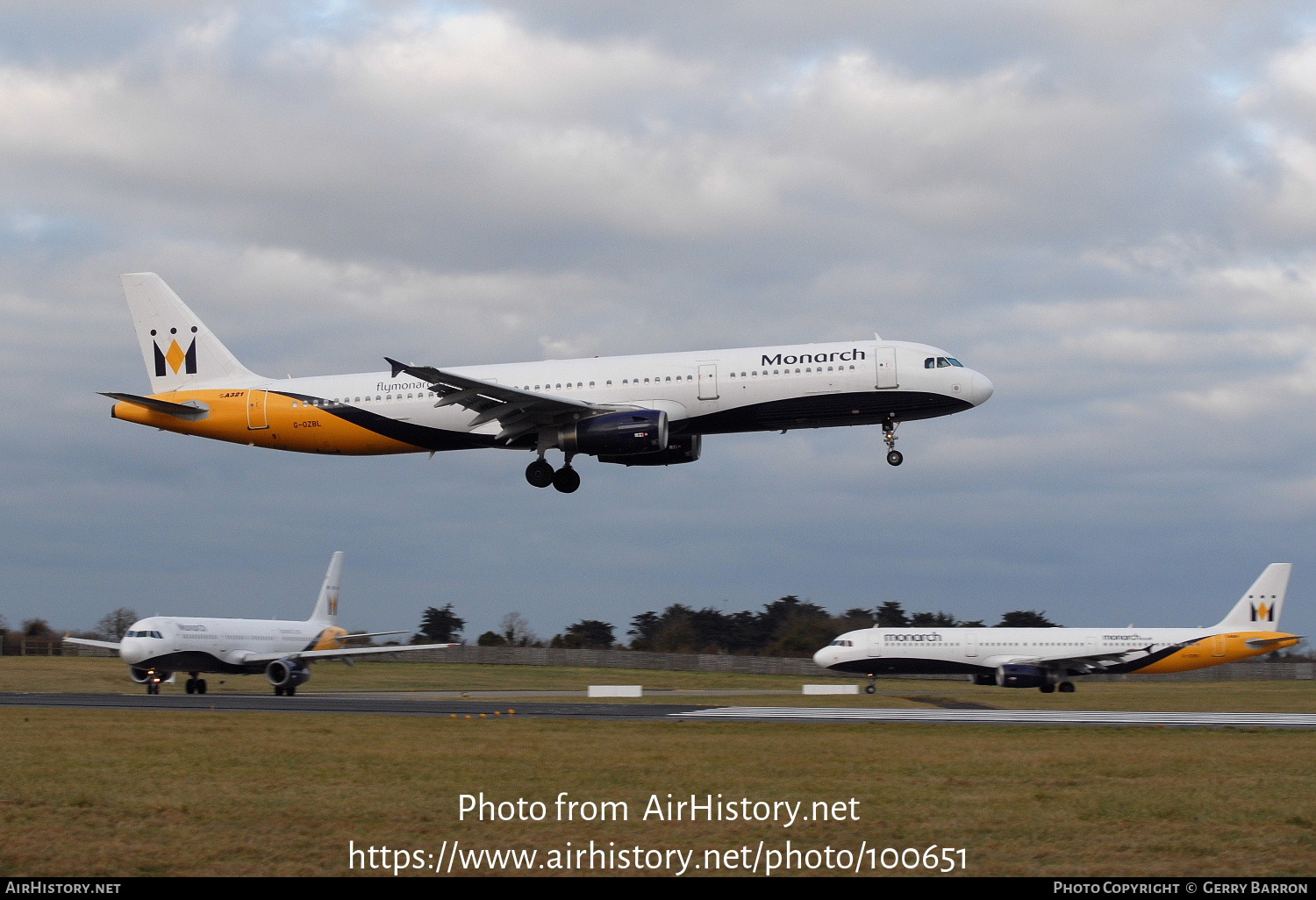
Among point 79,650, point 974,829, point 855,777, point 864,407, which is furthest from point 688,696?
point 79,650

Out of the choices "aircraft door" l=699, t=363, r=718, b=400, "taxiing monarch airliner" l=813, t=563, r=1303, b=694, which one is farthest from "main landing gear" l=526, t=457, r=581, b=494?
"taxiing monarch airliner" l=813, t=563, r=1303, b=694

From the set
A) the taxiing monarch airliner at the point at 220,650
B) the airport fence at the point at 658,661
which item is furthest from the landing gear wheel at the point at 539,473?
the airport fence at the point at 658,661

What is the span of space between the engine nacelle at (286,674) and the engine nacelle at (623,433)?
24397 millimetres

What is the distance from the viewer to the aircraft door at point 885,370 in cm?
3722

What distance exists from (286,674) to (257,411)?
17.9 metres

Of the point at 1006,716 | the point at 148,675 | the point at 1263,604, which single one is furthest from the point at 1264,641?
the point at 148,675

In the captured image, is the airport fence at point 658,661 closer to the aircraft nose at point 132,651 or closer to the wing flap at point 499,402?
the aircraft nose at point 132,651

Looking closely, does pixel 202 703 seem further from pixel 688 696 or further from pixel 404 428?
pixel 688 696

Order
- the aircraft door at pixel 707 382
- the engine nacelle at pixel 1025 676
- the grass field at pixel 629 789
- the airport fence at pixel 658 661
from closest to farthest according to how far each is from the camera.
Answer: the grass field at pixel 629 789 → the aircraft door at pixel 707 382 → the engine nacelle at pixel 1025 676 → the airport fence at pixel 658 661

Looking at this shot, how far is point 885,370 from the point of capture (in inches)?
1467

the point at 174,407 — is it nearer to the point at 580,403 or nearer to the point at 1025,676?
the point at 580,403

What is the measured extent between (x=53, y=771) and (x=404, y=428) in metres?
17.7

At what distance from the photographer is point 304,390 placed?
42156mm

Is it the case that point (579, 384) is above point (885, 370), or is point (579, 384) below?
below
